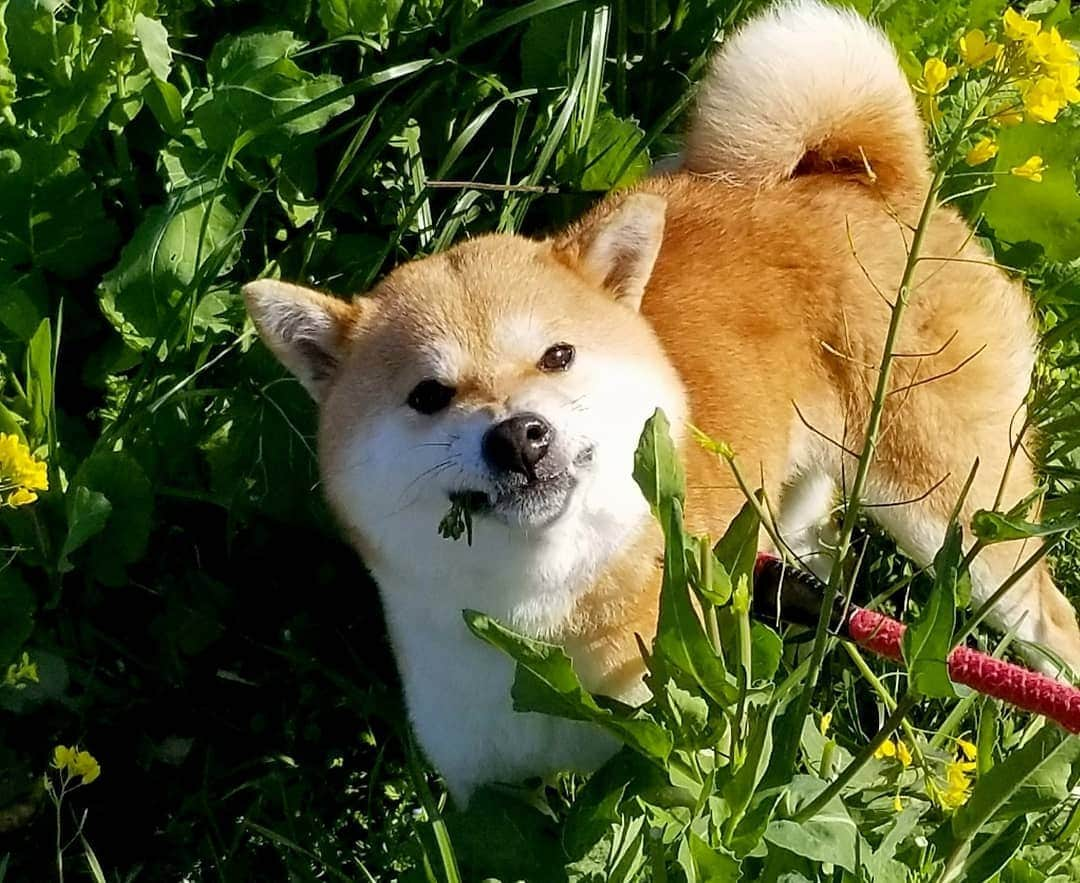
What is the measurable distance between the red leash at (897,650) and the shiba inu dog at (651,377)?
15 cm

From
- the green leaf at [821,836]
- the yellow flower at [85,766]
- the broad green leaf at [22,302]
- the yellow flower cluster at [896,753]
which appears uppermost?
the green leaf at [821,836]

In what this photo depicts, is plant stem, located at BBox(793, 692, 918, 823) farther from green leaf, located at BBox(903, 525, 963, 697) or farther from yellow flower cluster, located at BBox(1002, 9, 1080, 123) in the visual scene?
yellow flower cluster, located at BBox(1002, 9, 1080, 123)

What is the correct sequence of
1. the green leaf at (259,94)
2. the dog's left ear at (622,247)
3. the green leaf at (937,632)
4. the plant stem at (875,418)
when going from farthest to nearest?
the green leaf at (259,94), the dog's left ear at (622,247), the green leaf at (937,632), the plant stem at (875,418)

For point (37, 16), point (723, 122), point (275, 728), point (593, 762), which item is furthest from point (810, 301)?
point (37, 16)

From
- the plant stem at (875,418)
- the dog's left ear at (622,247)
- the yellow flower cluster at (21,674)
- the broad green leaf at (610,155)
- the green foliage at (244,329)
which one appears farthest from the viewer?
the broad green leaf at (610,155)

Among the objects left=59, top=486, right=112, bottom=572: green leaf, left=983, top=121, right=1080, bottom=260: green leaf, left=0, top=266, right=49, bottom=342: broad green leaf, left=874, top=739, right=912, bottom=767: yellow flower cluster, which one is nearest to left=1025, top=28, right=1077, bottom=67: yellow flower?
left=874, top=739, right=912, bottom=767: yellow flower cluster

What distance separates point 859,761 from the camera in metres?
1.62

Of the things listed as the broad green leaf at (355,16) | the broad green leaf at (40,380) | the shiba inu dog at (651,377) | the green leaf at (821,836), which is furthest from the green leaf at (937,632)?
the broad green leaf at (355,16)

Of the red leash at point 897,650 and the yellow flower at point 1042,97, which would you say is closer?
the yellow flower at point 1042,97

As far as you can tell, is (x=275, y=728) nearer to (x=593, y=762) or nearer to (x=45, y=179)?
(x=593, y=762)

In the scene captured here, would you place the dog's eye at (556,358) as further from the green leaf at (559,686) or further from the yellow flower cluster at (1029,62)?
the yellow flower cluster at (1029,62)

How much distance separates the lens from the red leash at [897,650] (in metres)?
1.67

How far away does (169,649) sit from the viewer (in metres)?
2.68

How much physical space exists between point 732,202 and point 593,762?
107cm
